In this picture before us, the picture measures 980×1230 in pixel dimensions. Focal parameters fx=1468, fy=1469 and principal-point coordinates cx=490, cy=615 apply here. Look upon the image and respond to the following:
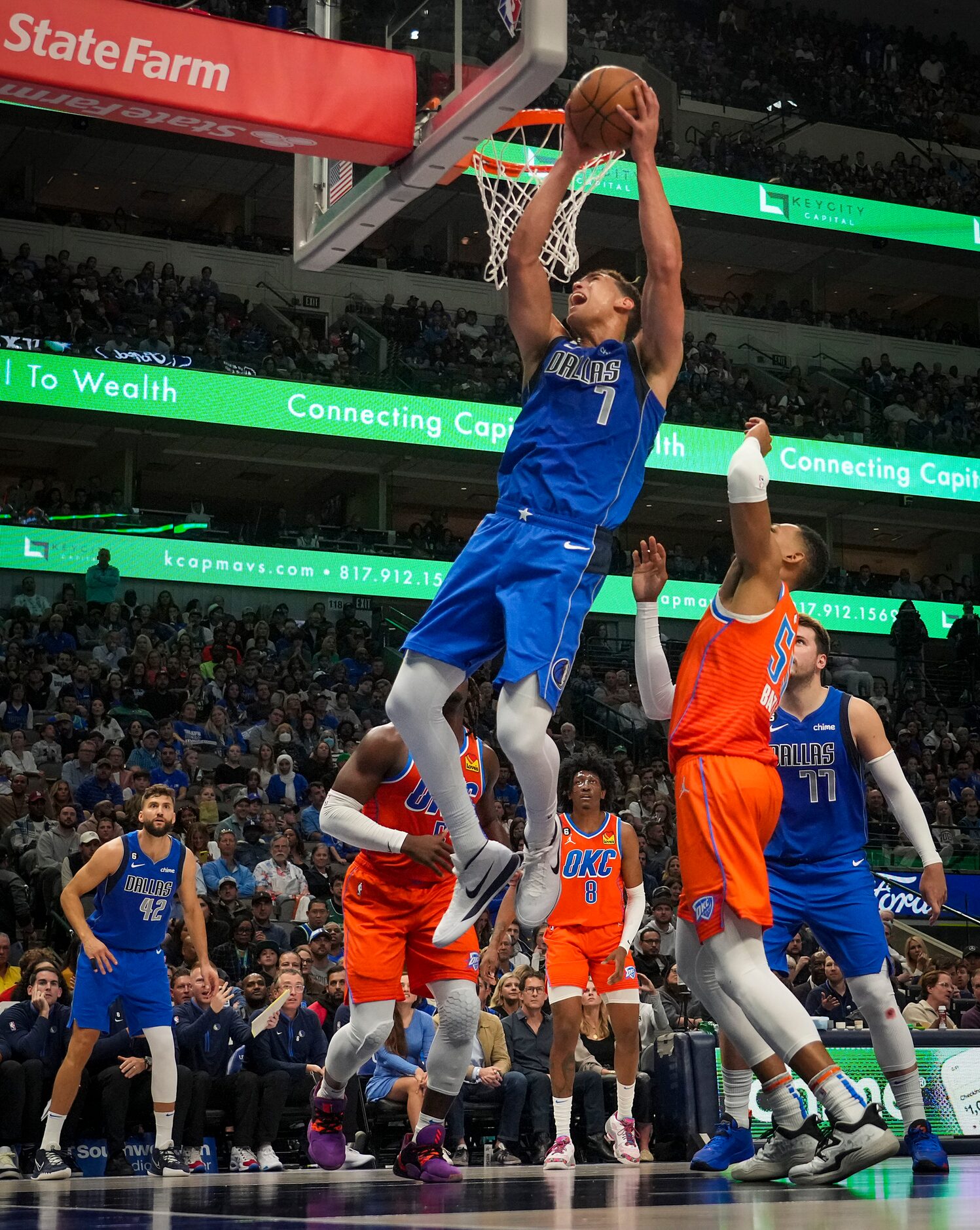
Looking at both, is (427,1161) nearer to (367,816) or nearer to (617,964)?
(367,816)

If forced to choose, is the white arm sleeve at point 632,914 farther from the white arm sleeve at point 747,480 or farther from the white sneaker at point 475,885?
the white arm sleeve at point 747,480

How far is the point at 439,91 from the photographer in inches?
265

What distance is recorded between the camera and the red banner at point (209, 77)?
624 centimetres

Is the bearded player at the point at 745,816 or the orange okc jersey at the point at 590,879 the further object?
the orange okc jersey at the point at 590,879

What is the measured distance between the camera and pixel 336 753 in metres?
19.7

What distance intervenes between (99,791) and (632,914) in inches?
321

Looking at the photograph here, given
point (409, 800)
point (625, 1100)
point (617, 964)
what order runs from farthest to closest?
point (625, 1100), point (617, 964), point (409, 800)

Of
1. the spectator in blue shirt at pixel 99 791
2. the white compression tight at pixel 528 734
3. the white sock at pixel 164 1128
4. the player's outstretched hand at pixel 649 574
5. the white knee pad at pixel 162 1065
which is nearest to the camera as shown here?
the white compression tight at pixel 528 734

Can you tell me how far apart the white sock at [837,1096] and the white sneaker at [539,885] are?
1.09m

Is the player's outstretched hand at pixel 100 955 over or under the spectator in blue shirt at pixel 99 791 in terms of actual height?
under

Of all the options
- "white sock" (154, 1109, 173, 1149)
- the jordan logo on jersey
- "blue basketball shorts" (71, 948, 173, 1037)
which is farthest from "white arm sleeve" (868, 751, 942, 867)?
"white sock" (154, 1109, 173, 1149)

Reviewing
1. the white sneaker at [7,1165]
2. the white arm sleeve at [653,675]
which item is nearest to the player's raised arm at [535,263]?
the white arm sleeve at [653,675]

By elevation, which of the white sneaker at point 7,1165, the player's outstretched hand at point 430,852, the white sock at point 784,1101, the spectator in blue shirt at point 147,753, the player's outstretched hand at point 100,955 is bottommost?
the white sneaker at point 7,1165

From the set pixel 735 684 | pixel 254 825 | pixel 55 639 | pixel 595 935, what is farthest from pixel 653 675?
pixel 55 639
